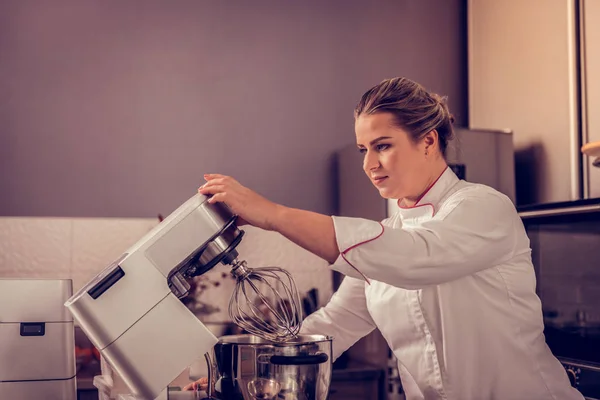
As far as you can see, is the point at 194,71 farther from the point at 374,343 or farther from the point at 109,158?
the point at 374,343

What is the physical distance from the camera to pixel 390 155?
1480 mm

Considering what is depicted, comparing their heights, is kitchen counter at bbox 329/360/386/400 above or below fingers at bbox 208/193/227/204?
below

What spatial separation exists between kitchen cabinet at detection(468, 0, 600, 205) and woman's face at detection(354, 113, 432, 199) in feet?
3.87

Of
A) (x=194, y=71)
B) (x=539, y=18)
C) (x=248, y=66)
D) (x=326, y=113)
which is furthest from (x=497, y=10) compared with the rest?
(x=194, y=71)

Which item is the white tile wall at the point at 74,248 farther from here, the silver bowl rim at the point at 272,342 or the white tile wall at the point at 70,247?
the silver bowl rim at the point at 272,342

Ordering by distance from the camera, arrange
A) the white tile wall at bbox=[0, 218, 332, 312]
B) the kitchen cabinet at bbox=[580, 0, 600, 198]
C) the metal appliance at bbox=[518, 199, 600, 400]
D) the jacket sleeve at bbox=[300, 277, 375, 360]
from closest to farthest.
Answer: the jacket sleeve at bbox=[300, 277, 375, 360] < the metal appliance at bbox=[518, 199, 600, 400] < the kitchen cabinet at bbox=[580, 0, 600, 198] < the white tile wall at bbox=[0, 218, 332, 312]

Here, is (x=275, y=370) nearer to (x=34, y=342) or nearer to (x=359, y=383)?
(x=34, y=342)

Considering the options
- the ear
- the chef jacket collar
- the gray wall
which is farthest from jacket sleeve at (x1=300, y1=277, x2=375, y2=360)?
the gray wall

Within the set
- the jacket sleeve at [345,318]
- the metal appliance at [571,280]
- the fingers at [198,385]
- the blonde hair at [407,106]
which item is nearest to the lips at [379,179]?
the blonde hair at [407,106]

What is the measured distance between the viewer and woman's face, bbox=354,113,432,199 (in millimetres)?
1475

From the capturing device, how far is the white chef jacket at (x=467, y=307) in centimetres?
128

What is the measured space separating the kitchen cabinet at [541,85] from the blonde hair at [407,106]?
1.16 m

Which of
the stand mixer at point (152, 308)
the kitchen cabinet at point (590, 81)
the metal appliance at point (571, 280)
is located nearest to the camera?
the stand mixer at point (152, 308)

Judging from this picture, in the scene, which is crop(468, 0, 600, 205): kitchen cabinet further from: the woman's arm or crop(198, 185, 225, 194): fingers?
crop(198, 185, 225, 194): fingers
